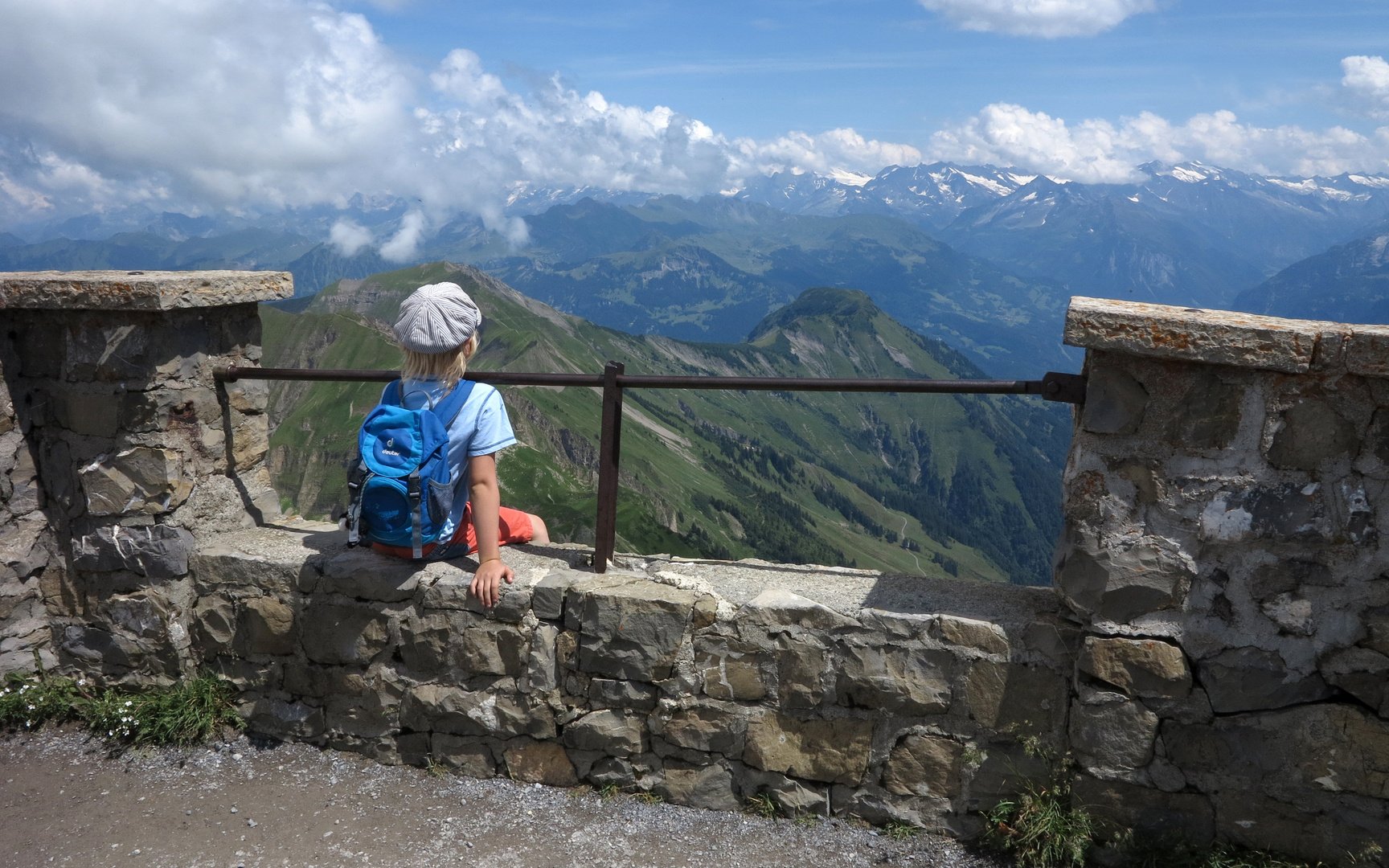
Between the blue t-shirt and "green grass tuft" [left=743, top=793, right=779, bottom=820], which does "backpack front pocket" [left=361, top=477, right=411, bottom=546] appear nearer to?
the blue t-shirt

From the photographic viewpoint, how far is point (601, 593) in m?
4.62

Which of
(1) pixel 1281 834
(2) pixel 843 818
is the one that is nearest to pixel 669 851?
(2) pixel 843 818

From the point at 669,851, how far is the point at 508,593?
64.0 inches

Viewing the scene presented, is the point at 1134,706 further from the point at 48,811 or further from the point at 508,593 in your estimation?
the point at 48,811

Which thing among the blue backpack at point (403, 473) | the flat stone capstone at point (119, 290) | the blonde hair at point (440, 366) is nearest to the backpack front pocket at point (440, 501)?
the blue backpack at point (403, 473)

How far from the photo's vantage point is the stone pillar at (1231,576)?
3652 mm

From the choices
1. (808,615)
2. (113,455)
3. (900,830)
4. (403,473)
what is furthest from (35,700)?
(900,830)

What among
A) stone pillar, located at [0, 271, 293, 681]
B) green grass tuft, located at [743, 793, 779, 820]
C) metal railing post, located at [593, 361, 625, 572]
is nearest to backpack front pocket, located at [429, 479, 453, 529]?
metal railing post, located at [593, 361, 625, 572]

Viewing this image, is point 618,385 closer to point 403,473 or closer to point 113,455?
point 403,473

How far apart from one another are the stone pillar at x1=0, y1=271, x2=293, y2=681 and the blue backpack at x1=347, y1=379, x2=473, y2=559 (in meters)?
1.40

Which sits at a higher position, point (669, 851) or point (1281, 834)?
point (1281, 834)

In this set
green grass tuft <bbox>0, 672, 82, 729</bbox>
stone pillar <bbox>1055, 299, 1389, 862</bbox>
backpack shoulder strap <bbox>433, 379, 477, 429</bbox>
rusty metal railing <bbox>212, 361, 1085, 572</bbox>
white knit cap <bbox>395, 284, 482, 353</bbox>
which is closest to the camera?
stone pillar <bbox>1055, 299, 1389, 862</bbox>

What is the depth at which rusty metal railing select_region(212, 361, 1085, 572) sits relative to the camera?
4117mm

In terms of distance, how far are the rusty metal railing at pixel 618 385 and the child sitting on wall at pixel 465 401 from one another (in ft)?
0.67
